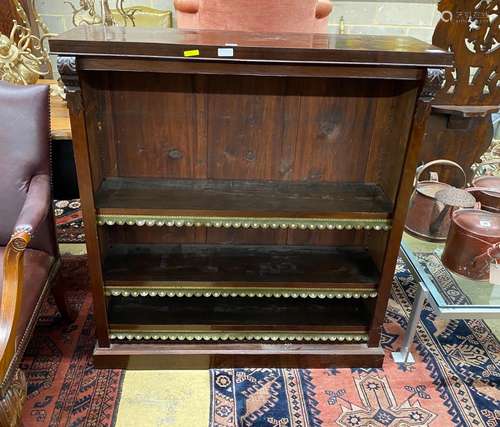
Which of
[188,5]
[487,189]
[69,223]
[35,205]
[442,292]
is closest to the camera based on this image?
[35,205]

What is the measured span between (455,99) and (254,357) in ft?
6.32

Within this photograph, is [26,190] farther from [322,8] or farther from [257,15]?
[322,8]

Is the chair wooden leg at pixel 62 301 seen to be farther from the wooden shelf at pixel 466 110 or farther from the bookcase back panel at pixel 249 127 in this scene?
the wooden shelf at pixel 466 110

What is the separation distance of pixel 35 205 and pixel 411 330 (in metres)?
1.33

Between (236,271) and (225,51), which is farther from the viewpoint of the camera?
(236,271)

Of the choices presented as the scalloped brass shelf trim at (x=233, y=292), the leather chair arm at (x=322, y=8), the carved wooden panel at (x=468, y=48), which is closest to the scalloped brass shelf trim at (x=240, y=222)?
the scalloped brass shelf trim at (x=233, y=292)

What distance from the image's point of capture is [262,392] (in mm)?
1538

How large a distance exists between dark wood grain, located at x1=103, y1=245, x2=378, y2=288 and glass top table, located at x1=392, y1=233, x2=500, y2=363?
0.59ft

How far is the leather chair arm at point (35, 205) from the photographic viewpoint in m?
1.22

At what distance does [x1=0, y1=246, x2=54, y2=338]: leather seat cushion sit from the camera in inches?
49.8

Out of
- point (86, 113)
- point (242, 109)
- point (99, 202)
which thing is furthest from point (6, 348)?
point (242, 109)

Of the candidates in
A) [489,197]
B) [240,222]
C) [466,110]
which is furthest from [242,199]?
[466,110]

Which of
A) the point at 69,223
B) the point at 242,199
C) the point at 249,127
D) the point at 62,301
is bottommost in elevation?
the point at 69,223

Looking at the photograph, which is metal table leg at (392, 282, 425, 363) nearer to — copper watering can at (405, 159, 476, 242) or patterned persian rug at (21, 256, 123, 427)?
copper watering can at (405, 159, 476, 242)
